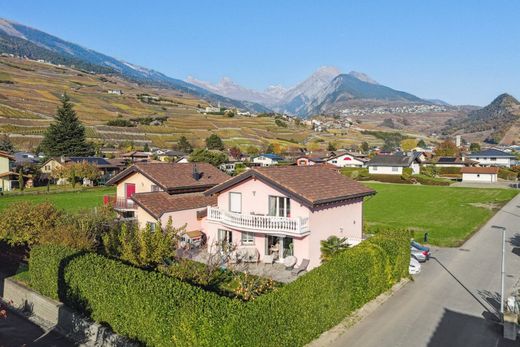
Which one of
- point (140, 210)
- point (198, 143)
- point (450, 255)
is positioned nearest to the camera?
point (450, 255)

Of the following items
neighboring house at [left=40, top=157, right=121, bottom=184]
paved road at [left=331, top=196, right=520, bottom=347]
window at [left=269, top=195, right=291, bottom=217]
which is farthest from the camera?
Result: neighboring house at [left=40, top=157, right=121, bottom=184]

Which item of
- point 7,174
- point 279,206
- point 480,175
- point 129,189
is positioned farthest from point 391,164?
point 7,174

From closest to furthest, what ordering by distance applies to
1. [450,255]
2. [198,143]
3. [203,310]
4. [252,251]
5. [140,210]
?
[203,310]
[252,251]
[450,255]
[140,210]
[198,143]

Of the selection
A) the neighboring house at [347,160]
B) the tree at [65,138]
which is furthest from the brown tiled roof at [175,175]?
the neighboring house at [347,160]

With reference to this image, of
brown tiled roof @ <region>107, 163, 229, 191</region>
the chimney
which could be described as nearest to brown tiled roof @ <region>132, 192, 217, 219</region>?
brown tiled roof @ <region>107, 163, 229, 191</region>

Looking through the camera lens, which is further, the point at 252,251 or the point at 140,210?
the point at 140,210

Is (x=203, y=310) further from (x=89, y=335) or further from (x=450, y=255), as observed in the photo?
(x=450, y=255)

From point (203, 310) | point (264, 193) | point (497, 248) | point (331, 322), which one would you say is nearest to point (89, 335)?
point (203, 310)

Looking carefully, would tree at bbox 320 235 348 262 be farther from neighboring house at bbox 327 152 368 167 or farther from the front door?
neighboring house at bbox 327 152 368 167

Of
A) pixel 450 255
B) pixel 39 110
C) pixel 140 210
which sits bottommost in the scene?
pixel 450 255
